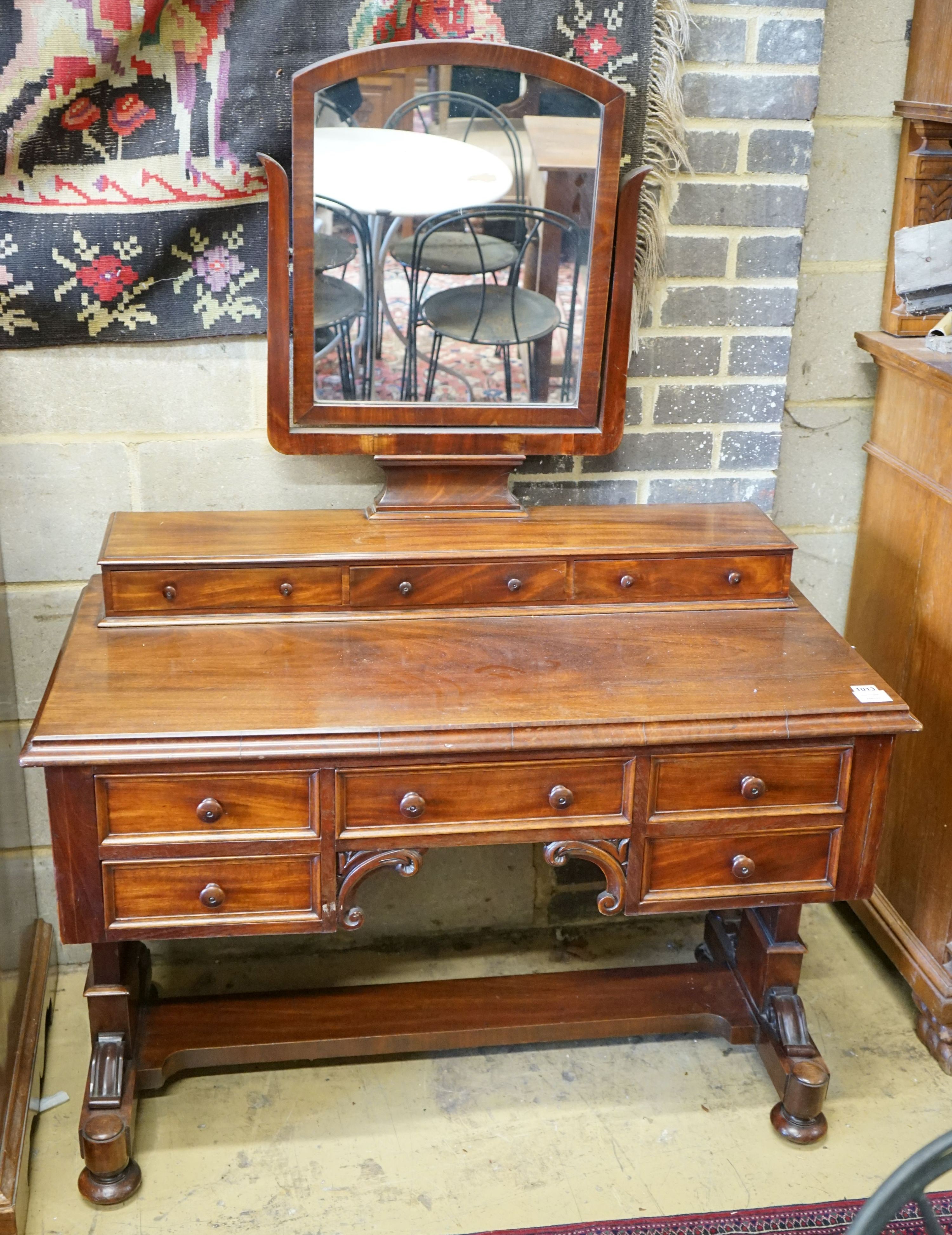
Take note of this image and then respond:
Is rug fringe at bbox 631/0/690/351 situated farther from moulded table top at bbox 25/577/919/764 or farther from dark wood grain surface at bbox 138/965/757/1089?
dark wood grain surface at bbox 138/965/757/1089

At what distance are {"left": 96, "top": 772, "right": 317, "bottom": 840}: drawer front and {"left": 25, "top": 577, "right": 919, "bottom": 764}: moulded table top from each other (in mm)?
64

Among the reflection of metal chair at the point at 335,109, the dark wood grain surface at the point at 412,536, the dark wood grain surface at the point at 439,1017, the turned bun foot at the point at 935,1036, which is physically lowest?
the turned bun foot at the point at 935,1036

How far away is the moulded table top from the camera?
1721mm

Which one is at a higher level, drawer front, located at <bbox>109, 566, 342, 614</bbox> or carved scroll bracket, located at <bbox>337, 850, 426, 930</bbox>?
drawer front, located at <bbox>109, 566, 342, 614</bbox>

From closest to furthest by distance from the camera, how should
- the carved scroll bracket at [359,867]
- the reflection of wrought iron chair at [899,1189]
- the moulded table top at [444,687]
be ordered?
the reflection of wrought iron chair at [899,1189], the moulded table top at [444,687], the carved scroll bracket at [359,867]

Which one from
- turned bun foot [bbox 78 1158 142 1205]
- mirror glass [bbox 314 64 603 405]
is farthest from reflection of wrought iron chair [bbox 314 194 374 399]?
turned bun foot [bbox 78 1158 142 1205]

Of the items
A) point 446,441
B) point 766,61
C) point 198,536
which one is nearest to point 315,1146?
point 198,536

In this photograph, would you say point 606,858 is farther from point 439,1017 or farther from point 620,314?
point 620,314

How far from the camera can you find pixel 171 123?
6.37ft

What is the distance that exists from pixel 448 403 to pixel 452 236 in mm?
265

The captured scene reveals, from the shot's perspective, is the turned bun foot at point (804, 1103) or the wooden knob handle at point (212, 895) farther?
the turned bun foot at point (804, 1103)

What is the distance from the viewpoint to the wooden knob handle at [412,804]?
5.87 ft

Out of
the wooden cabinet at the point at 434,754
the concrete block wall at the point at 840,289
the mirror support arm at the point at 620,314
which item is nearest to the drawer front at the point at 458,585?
the wooden cabinet at the point at 434,754

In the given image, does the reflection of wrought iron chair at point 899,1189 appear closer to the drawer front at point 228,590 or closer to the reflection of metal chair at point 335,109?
the drawer front at point 228,590
